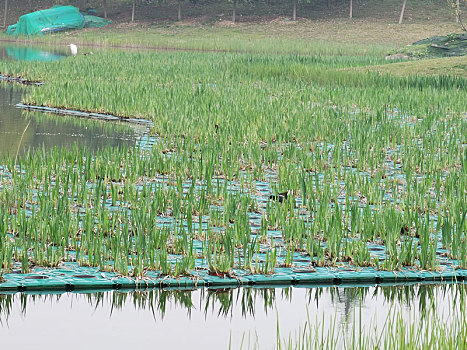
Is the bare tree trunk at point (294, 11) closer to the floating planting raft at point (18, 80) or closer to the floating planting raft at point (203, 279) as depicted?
the floating planting raft at point (18, 80)

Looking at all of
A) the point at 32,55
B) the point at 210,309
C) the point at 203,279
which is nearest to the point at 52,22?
the point at 32,55

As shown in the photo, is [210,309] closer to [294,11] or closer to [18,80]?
[18,80]

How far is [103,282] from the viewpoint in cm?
597

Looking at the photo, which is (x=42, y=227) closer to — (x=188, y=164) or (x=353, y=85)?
(x=188, y=164)

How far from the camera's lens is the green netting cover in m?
58.3

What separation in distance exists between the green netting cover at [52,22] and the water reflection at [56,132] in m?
42.5

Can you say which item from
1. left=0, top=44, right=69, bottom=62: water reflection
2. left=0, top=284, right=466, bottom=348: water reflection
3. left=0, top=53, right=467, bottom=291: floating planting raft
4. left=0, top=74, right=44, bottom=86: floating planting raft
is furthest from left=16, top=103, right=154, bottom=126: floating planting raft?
left=0, top=44, right=69, bottom=62: water reflection

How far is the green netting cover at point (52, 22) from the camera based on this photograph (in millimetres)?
58312

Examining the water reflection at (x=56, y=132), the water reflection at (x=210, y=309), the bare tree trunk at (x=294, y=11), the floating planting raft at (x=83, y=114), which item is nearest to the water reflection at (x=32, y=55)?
the floating planting raft at (x=83, y=114)

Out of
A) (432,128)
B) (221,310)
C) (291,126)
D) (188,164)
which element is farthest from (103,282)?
(432,128)

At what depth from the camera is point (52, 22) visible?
200 ft

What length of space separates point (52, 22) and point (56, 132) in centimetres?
4843

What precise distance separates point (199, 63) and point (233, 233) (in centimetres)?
2327

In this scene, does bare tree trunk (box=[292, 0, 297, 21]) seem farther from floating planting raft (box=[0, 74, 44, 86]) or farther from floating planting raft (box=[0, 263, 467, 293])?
floating planting raft (box=[0, 263, 467, 293])
